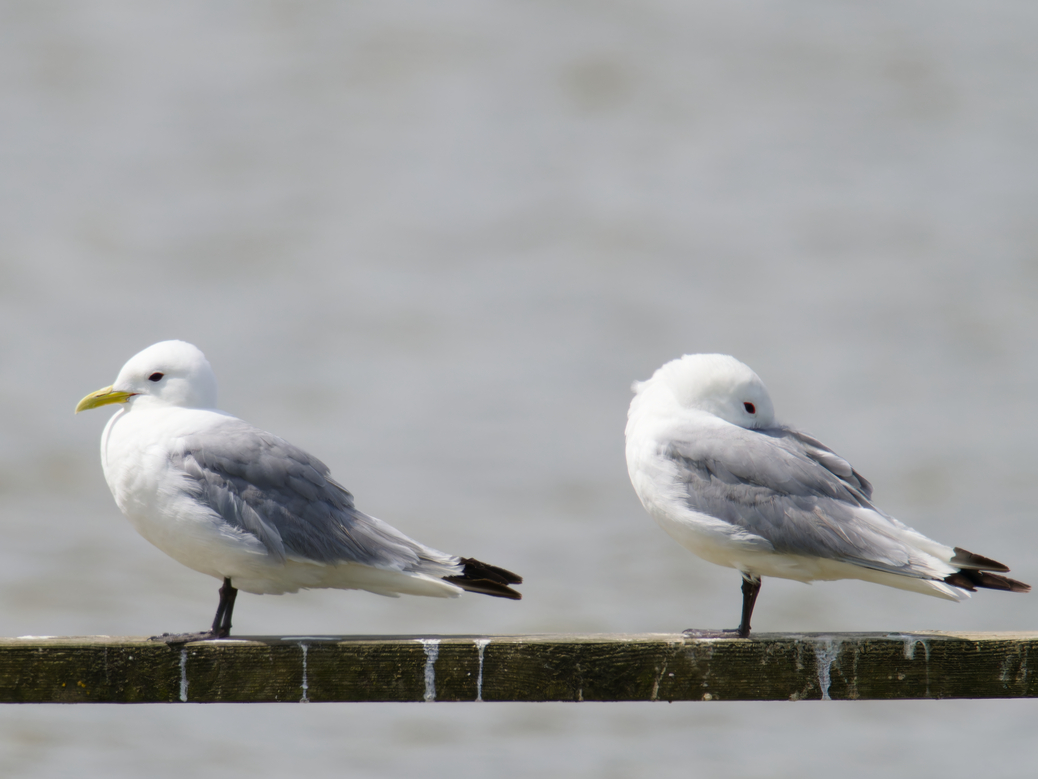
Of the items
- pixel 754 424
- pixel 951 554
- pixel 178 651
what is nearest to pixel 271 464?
pixel 178 651

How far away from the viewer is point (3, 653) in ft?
9.64

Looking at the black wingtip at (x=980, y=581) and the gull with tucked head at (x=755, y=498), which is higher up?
the gull with tucked head at (x=755, y=498)

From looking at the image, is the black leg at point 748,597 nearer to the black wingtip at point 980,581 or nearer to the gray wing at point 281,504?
the black wingtip at point 980,581

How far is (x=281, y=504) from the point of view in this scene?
141 inches

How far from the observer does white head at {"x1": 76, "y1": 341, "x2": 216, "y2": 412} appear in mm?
3772

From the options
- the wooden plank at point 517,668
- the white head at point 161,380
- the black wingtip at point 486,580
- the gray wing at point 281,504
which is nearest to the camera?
the wooden plank at point 517,668

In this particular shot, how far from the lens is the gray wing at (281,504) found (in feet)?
11.5

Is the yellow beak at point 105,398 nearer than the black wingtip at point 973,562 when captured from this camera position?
No

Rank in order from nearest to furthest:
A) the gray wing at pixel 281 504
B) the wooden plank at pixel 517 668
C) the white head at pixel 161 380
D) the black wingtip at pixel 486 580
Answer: the wooden plank at pixel 517 668, the black wingtip at pixel 486 580, the gray wing at pixel 281 504, the white head at pixel 161 380

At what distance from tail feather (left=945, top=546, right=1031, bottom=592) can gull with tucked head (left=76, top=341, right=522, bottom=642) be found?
1.27m

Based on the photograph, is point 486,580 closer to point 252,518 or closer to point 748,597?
point 252,518

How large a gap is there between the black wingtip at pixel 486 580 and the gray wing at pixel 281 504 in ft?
0.21

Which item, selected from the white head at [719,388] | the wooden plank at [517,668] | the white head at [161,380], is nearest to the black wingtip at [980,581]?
the wooden plank at [517,668]

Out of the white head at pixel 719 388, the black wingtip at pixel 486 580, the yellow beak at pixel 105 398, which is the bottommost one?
the black wingtip at pixel 486 580
